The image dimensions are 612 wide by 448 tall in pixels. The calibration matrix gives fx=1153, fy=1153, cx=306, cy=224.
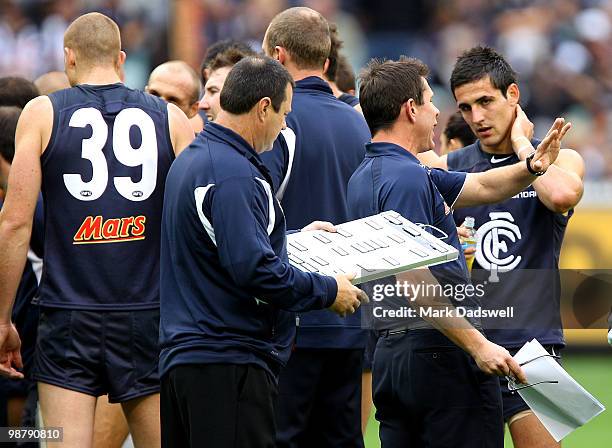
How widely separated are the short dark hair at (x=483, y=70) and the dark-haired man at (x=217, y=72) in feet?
5.14

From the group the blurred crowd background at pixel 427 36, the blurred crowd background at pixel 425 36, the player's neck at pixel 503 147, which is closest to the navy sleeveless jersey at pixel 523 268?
the player's neck at pixel 503 147

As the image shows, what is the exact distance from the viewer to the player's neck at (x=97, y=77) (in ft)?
18.5

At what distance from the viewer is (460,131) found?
7.63 m

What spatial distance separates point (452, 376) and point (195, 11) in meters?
10.4

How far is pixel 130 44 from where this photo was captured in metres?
14.7

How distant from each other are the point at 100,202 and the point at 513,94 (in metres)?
2.37

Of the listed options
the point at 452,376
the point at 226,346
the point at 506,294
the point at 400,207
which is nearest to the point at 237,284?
the point at 226,346

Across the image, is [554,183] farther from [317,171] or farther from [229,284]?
[229,284]

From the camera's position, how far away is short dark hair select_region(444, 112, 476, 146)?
25.0 feet

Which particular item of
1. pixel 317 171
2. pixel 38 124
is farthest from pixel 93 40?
pixel 317 171

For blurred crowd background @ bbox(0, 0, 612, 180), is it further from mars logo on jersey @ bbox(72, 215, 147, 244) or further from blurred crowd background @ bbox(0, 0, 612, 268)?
A: mars logo on jersey @ bbox(72, 215, 147, 244)

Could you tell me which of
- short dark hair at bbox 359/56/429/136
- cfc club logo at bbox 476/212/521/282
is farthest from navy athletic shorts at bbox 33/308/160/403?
cfc club logo at bbox 476/212/521/282

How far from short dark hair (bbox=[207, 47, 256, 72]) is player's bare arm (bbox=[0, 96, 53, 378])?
219 cm

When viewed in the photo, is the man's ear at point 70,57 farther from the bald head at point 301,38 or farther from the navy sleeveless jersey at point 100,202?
the bald head at point 301,38
